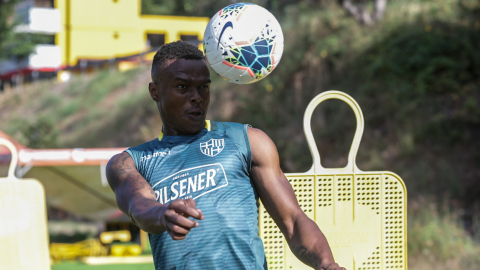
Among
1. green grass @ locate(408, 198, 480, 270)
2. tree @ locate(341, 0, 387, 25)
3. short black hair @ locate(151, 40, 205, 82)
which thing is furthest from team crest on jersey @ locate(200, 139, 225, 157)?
tree @ locate(341, 0, 387, 25)

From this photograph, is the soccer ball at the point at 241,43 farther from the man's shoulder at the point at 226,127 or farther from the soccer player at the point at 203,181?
the man's shoulder at the point at 226,127

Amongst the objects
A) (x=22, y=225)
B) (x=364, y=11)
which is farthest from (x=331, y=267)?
(x=364, y=11)

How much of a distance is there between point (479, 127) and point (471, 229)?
2994 millimetres

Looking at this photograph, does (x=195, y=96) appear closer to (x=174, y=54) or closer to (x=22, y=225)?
(x=174, y=54)

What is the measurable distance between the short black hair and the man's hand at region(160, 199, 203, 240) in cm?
101

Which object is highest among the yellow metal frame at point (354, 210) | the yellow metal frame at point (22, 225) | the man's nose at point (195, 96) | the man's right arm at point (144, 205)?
the man's nose at point (195, 96)

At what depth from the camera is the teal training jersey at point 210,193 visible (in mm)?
2170

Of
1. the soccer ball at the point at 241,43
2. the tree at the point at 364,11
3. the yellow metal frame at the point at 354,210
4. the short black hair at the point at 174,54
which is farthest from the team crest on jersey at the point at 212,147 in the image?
the tree at the point at 364,11

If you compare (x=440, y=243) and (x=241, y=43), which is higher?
(x=241, y=43)

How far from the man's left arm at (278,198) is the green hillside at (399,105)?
6.19 metres

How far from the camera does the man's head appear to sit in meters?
2.41

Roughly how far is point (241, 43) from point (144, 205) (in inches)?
48.2

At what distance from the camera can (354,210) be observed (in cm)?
326

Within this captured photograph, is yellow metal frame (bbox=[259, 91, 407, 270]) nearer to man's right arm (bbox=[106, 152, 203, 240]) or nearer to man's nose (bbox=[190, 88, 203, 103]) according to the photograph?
man's nose (bbox=[190, 88, 203, 103])
